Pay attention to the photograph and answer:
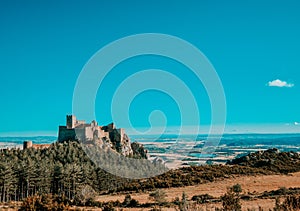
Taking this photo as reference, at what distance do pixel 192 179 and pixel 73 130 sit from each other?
49596 millimetres

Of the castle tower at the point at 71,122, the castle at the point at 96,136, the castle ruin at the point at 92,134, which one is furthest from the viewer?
the castle tower at the point at 71,122

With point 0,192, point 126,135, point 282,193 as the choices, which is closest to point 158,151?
point 126,135

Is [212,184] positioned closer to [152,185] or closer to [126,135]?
[152,185]

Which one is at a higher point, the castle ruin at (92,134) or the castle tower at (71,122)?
the castle tower at (71,122)

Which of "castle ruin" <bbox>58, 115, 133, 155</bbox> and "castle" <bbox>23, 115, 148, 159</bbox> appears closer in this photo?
"castle" <bbox>23, 115, 148, 159</bbox>

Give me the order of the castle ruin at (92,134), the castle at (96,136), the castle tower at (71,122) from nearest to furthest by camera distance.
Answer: the castle at (96,136)
the castle ruin at (92,134)
the castle tower at (71,122)

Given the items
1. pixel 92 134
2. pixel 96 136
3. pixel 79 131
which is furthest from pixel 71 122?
pixel 96 136

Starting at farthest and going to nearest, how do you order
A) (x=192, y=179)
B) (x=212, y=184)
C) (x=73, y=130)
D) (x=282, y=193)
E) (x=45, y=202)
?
(x=73, y=130)
(x=192, y=179)
(x=212, y=184)
(x=282, y=193)
(x=45, y=202)

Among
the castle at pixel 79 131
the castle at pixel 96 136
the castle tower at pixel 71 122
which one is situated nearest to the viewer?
the castle at pixel 96 136

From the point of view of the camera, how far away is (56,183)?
218 feet

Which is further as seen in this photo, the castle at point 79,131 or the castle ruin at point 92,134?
the castle ruin at point 92,134

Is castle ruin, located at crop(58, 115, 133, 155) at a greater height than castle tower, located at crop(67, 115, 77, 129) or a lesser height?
lesser

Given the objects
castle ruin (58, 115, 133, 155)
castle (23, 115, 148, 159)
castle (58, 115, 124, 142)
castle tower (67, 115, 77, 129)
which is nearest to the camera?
castle (23, 115, 148, 159)

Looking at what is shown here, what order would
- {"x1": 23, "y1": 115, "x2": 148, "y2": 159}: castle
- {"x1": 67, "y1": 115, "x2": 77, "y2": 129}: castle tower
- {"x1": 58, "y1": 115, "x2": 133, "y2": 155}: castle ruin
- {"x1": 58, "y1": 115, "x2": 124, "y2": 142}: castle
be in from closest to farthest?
{"x1": 23, "y1": 115, "x2": 148, "y2": 159}: castle, {"x1": 58, "y1": 115, "x2": 124, "y2": 142}: castle, {"x1": 58, "y1": 115, "x2": 133, "y2": 155}: castle ruin, {"x1": 67, "y1": 115, "x2": 77, "y2": 129}: castle tower
